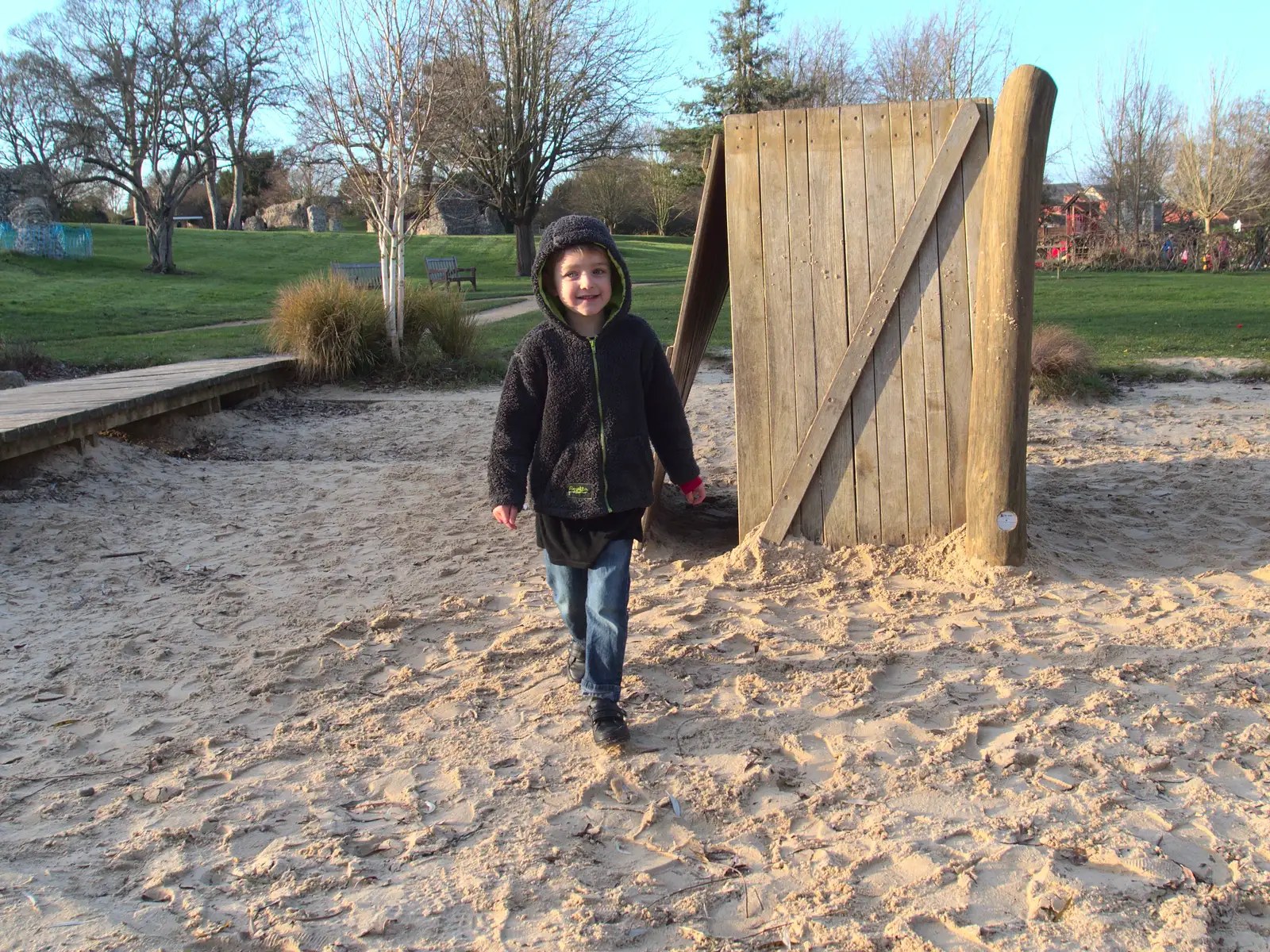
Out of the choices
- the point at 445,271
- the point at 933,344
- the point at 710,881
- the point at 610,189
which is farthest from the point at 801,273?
the point at 610,189

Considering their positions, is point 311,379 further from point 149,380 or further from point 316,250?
point 316,250

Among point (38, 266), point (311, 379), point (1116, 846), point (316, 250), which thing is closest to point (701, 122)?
point (316, 250)

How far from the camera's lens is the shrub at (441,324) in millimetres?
12539

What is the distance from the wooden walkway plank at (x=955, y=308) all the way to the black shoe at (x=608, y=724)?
7.60 ft

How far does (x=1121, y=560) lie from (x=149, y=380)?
780cm

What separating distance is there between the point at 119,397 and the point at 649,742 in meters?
6.03

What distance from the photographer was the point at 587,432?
3281 mm

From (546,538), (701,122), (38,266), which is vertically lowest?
(546,538)

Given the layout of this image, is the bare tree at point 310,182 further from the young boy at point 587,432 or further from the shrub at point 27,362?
the young boy at point 587,432

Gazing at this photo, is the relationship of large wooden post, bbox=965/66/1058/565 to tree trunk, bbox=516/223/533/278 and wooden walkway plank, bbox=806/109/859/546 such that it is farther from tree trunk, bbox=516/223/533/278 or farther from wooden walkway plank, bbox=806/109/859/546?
tree trunk, bbox=516/223/533/278

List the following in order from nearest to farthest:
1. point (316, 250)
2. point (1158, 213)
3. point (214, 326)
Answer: point (214, 326)
point (316, 250)
point (1158, 213)

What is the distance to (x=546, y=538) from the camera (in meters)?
3.32

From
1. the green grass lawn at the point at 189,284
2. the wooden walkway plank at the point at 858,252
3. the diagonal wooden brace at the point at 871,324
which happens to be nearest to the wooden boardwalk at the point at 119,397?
the green grass lawn at the point at 189,284

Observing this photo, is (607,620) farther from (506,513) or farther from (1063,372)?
(1063,372)
